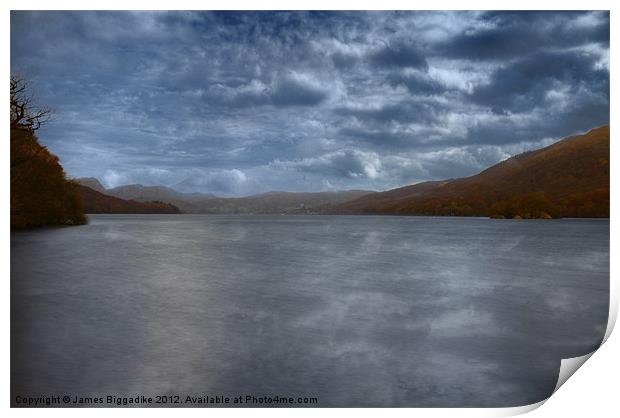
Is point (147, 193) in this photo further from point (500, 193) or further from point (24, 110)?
point (500, 193)

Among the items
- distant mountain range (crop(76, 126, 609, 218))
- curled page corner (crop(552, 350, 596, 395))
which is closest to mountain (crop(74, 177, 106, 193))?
distant mountain range (crop(76, 126, 609, 218))

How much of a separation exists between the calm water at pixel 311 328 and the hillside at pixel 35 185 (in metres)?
0.22

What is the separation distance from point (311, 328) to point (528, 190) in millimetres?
2550

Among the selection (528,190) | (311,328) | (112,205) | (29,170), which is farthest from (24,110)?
(528,190)

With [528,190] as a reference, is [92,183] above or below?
above

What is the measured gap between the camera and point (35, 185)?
11.5 feet

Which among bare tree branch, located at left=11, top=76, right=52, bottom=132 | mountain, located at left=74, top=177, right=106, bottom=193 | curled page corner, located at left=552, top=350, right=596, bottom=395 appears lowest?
curled page corner, located at left=552, top=350, right=596, bottom=395

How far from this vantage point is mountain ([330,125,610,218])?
356 cm

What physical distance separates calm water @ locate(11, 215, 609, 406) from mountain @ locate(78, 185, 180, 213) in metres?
0.42

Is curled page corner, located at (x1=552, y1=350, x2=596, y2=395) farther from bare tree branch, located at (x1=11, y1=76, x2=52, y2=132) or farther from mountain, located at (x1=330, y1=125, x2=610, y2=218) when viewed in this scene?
bare tree branch, located at (x1=11, y1=76, x2=52, y2=132)

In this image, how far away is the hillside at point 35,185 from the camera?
3.26 meters

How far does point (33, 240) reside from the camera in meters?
3.63

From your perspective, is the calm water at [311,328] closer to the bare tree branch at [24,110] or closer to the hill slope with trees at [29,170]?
the hill slope with trees at [29,170]
